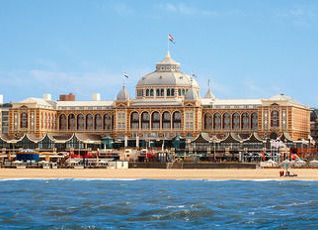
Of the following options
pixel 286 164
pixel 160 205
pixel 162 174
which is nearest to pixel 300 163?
pixel 286 164

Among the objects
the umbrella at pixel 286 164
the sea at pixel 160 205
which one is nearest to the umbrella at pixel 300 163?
the umbrella at pixel 286 164

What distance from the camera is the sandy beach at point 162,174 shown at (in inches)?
6393

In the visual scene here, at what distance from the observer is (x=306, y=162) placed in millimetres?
196875

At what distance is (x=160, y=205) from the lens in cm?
10662

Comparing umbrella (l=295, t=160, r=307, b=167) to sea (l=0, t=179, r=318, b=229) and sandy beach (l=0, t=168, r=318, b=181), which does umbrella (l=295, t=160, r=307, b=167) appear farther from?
sea (l=0, t=179, r=318, b=229)

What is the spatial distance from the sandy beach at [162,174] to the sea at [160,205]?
13.9 m

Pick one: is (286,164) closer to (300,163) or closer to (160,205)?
(300,163)

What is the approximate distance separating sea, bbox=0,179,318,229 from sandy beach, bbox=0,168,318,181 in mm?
13884

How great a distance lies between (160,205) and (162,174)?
6638cm

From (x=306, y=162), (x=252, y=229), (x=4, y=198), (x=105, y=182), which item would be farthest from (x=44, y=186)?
(x=306, y=162)

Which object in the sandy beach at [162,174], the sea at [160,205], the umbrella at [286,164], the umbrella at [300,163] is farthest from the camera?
the umbrella at [300,163]

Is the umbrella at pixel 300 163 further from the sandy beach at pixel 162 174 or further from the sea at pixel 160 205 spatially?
the sea at pixel 160 205

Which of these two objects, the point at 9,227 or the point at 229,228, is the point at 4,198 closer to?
the point at 9,227

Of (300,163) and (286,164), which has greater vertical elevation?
(300,163)
